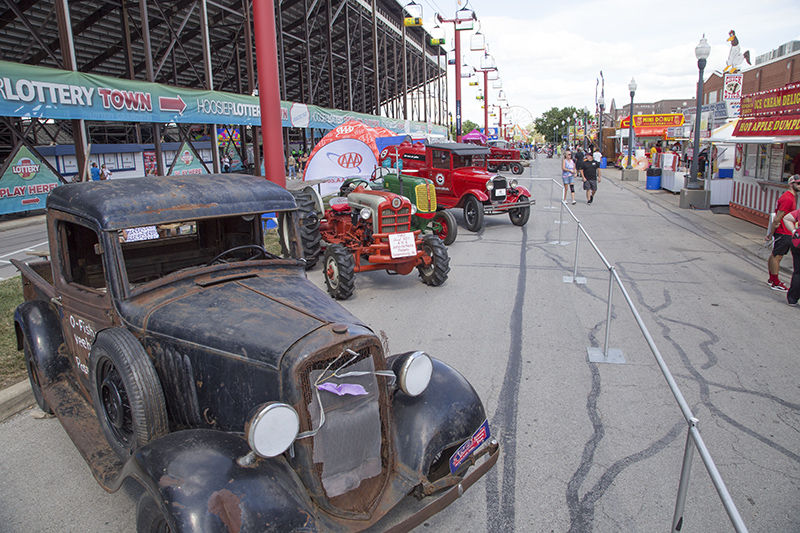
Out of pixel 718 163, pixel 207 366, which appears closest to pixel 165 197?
pixel 207 366

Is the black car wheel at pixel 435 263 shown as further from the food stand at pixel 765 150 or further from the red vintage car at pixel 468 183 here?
the food stand at pixel 765 150

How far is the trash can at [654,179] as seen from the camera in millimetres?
23219

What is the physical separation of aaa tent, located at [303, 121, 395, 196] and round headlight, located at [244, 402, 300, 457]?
35.6ft

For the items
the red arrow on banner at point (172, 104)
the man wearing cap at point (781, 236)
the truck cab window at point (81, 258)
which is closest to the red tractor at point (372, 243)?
the truck cab window at point (81, 258)

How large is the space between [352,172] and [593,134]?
4813cm

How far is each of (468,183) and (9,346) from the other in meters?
10.7

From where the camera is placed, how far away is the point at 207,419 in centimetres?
301

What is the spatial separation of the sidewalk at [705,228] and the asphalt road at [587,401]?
28 centimetres

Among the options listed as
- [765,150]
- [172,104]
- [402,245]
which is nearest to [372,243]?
[402,245]

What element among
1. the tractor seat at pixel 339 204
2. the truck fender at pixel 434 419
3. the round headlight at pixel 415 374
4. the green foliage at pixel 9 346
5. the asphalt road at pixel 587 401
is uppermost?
the tractor seat at pixel 339 204

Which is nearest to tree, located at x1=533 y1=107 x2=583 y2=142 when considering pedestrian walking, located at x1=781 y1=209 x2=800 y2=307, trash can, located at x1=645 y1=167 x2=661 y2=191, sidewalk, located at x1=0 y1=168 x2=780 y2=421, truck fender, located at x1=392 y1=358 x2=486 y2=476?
trash can, located at x1=645 y1=167 x2=661 y2=191

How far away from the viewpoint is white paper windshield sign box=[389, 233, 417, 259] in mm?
7844

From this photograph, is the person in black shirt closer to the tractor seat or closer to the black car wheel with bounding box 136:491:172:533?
the tractor seat

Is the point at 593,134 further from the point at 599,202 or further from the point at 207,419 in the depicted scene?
the point at 207,419
